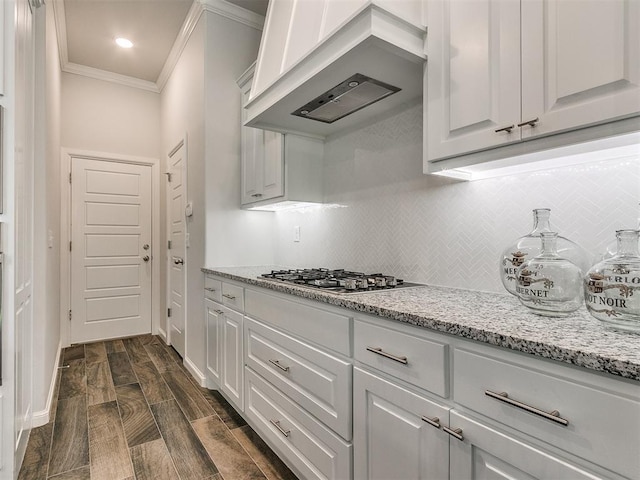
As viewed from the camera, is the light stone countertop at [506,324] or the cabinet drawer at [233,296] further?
the cabinet drawer at [233,296]

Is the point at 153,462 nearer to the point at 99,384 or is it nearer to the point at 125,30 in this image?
the point at 99,384

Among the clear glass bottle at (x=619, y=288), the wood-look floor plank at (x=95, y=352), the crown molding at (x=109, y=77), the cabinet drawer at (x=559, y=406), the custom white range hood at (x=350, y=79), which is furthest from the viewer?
the crown molding at (x=109, y=77)

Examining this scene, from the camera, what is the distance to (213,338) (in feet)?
8.36

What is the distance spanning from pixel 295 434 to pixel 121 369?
89.8 inches

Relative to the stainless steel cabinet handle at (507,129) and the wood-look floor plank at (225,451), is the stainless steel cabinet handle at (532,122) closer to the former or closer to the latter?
the stainless steel cabinet handle at (507,129)

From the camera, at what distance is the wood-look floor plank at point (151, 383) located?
2.57 m

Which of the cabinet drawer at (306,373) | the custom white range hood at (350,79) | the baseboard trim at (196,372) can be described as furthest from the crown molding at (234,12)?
the baseboard trim at (196,372)

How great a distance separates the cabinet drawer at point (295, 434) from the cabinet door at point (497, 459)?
1.64 ft

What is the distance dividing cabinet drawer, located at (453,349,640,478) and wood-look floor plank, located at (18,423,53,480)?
210 cm

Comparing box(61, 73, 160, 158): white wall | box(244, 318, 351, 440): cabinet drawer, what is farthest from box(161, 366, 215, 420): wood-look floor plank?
box(61, 73, 160, 158): white wall

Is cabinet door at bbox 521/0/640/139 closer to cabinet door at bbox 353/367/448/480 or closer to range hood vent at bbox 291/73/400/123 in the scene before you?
range hood vent at bbox 291/73/400/123

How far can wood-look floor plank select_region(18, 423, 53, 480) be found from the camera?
5.69ft

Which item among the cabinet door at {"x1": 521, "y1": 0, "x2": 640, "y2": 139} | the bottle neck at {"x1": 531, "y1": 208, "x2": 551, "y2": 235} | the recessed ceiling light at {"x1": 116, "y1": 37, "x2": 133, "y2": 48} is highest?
the recessed ceiling light at {"x1": 116, "y1": 37, "x2": 133, "y2": 48}

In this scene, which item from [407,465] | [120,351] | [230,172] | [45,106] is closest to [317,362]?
[407,465]
